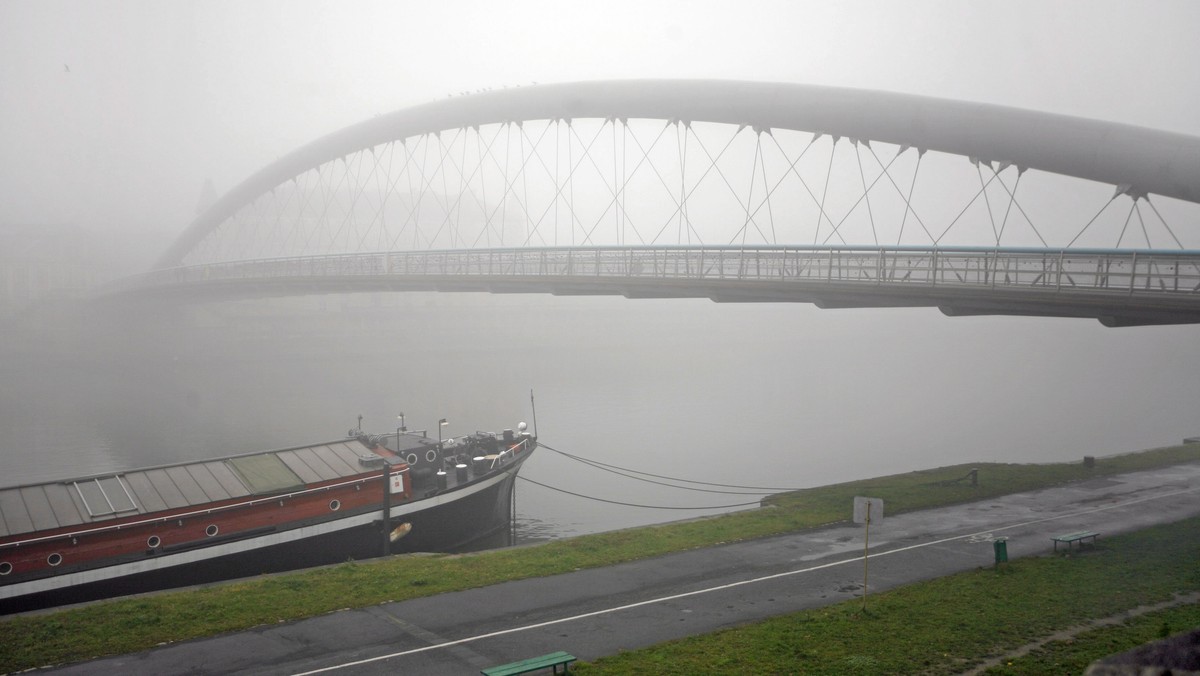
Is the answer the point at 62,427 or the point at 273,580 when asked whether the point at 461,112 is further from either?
the point at 273,580

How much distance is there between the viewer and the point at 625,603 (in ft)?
38.6

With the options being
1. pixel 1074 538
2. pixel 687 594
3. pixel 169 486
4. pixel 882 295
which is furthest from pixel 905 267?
pixel 169 486

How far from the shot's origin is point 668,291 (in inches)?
1081

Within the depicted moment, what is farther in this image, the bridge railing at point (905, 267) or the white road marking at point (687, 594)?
the bridge railing at point (905, 267)

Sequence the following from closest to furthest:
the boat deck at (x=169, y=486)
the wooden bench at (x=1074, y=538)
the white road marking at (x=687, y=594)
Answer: the white road marking at (x=687, y=594), the wooden bench at (x=1074, y=538), the boat deck at (x=169, y=486)

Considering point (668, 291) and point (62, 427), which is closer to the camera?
point (668, 291)

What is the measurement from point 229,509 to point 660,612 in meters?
9.30

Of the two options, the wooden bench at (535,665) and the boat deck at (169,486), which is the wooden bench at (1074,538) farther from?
the boat deck at (169,486)

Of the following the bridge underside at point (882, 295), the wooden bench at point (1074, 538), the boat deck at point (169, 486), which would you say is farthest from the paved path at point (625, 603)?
the boat deck at point (169, 486)

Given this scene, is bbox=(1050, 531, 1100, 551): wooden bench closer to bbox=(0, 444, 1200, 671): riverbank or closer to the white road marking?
the white road marking

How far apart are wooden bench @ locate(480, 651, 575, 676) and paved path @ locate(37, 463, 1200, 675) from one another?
0.77 meters

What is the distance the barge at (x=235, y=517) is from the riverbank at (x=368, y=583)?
2692 mm

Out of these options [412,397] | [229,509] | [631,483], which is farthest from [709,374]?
[229,509]

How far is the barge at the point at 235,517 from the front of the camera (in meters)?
14.1
